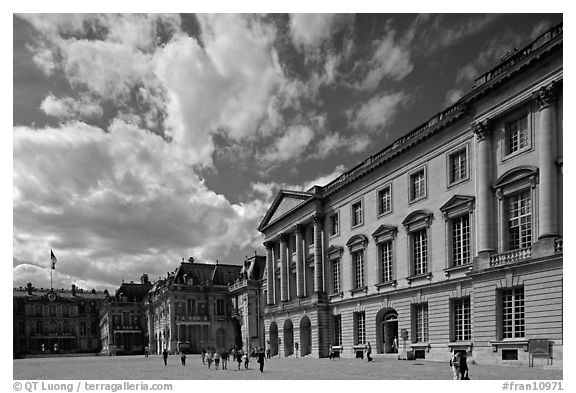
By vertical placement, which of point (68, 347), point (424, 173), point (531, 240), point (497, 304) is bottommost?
point (68, 347)

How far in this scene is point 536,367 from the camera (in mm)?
29141

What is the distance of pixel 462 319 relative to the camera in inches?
1465

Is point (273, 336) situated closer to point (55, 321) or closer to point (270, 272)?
point (270, 272)

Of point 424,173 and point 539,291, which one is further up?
point 424,173

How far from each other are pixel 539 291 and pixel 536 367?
3.82 metres

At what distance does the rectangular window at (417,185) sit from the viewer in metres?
42.2

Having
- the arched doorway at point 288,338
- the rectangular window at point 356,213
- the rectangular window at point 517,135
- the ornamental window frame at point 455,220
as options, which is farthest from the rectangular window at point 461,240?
the arched doorway at point 288,338

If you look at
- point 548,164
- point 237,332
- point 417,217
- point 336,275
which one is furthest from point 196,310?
point 548,164

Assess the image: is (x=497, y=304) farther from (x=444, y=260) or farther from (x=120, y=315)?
(x=120, y=315)

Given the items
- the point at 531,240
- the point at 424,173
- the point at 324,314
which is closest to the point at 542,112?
the point at 531,240

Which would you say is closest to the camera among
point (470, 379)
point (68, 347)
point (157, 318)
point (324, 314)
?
point (470, 379)

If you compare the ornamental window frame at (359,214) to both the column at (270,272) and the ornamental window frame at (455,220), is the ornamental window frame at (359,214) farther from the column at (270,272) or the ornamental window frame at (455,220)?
the column at (270,272)

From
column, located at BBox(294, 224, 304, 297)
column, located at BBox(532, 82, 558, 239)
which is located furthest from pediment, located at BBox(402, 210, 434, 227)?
column, located at BBox(294, 224, 304, 297)

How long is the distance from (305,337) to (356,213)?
51.1ft
